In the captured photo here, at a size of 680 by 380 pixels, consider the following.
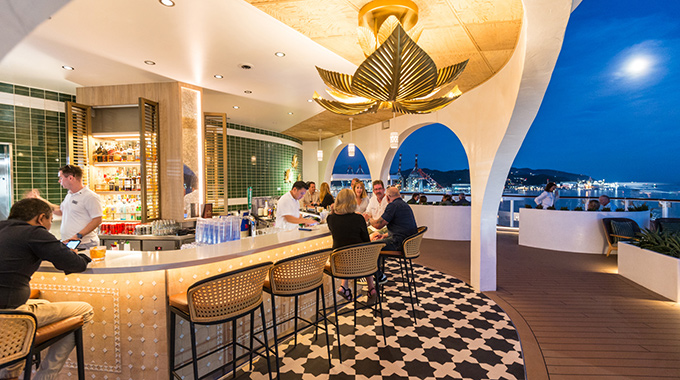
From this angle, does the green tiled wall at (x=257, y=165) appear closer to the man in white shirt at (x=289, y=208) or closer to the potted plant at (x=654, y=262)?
the man in white shirt at (x=289, y=208)

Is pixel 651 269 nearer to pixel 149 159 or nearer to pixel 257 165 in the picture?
pixel 149 159

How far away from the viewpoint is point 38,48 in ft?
11.7

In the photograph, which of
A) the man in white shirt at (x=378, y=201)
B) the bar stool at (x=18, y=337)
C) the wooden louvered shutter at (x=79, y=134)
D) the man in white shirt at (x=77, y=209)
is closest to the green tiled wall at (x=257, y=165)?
the wooden louvered shutter at (x=79, y=134)

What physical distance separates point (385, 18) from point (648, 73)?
14623 millimetres

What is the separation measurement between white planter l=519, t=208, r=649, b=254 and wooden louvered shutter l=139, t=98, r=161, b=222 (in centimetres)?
844

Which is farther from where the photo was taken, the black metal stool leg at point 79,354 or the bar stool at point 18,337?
the black metal stool leg at point 79,354

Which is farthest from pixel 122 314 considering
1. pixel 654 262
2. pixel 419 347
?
pixel 654 262

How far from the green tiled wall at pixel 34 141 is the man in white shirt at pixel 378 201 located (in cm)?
568

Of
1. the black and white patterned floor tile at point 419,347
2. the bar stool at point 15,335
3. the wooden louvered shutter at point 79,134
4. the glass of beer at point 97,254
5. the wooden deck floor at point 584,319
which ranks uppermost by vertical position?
the wooden louvered shutter at point 79,134

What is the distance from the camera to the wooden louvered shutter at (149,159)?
4570 millimetres

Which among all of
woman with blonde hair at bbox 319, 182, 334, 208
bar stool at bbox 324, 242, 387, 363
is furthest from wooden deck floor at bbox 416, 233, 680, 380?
woman with blonde hair at bbox 319, 182, 334, 208

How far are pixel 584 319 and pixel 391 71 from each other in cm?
377

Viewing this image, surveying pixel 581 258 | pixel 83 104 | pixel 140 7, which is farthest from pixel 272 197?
pixel 581 258

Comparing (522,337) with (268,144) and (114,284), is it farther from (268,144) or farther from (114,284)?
(268,144)
